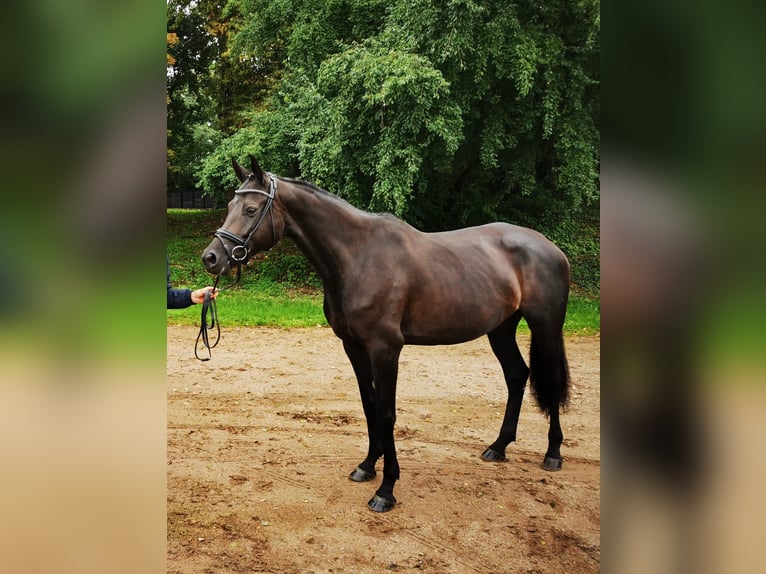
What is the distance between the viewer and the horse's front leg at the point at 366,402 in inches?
141

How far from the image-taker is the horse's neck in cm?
325

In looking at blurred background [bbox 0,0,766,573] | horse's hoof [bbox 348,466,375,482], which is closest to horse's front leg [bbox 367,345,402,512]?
horse's hoof [bbox 348,466,375,482]

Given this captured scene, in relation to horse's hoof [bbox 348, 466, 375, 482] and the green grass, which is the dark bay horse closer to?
horse's hoof [bbox 348, 466, 375, 482]

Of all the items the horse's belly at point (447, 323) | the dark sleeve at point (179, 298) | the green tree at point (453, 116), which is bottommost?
the horse's belly at point (447, 323)

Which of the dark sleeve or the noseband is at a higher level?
the noseband

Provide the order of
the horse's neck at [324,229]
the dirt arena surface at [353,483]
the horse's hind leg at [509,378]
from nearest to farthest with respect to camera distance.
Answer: the dirt arena surface at [353,483] < the horse's neck at [324,229] < the horse's hind leg at [509,378]

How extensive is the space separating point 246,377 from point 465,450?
2921 millimetres

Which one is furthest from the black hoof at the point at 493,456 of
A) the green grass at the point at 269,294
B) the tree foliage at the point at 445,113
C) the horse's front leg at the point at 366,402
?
the green grass at the point at 269,294

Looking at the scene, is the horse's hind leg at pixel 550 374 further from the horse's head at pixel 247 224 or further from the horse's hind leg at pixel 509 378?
the horse's head at pixel 247 224
